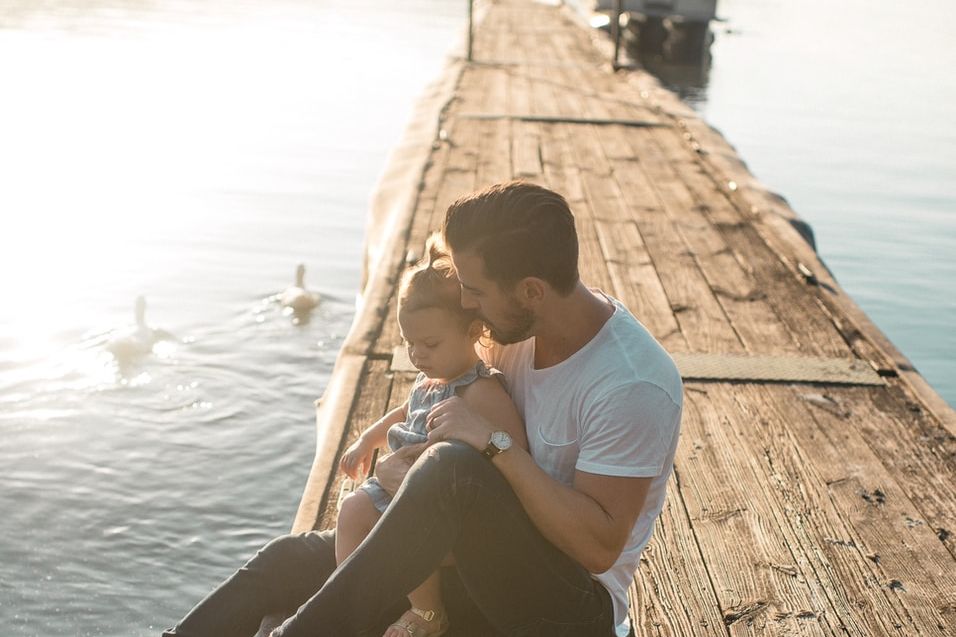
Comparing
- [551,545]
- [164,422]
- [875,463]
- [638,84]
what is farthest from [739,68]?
[551,545]

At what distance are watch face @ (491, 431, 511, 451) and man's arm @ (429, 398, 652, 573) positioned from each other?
0.05ft

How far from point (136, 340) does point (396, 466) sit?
6536 mm

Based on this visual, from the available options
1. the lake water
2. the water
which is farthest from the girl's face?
the water

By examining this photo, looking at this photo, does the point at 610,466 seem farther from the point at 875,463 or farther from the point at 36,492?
the point at 36,492

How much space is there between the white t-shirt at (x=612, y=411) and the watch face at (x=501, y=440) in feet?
0.38

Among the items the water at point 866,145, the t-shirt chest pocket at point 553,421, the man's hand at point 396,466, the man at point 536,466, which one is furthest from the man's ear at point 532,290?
the water at point 866,145

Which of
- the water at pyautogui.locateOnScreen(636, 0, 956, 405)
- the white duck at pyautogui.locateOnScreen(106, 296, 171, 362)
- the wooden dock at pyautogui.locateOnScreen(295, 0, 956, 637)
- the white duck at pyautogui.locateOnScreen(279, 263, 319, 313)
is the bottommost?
the water at pyautogui.locateOnScreen(636, 0, 956, 405)

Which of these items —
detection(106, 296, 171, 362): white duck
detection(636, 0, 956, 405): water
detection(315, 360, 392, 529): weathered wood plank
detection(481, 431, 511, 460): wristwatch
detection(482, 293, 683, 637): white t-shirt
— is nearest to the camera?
detection(482, 293, 683, 637): white t-shirt

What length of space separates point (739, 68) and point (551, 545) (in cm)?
2721

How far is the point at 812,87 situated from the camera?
2380 centimetres

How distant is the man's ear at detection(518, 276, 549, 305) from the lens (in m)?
2.62

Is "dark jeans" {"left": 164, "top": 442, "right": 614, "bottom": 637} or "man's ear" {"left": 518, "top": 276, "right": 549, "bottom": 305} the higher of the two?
"man's ear" {"left": 518, "top": 276, "right": 549, "bottom": 305}

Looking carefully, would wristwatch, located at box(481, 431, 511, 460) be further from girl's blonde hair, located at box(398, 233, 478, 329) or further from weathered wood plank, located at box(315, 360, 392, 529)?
weathered wood plank, located at box(315, 360, 392, 529)

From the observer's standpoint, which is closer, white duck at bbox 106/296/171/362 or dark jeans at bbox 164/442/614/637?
dark jeans at bbox 164/442/614/637
